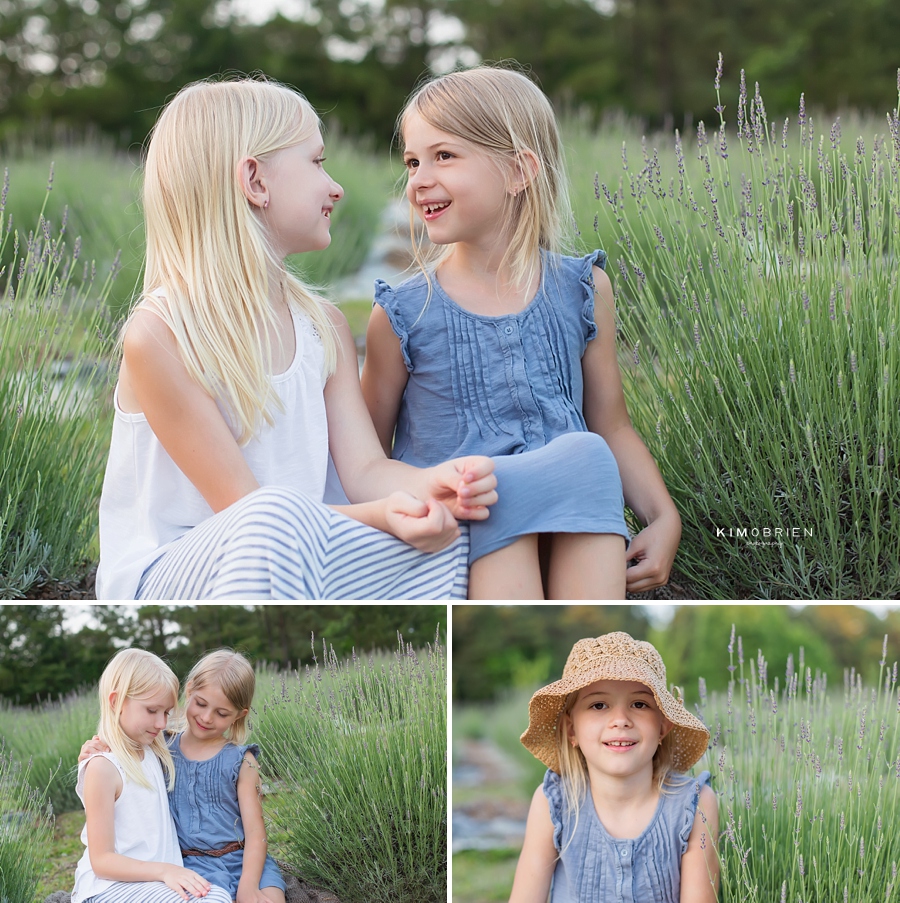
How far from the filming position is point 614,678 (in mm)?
1711

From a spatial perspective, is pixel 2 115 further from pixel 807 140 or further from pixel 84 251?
pixel 807 140

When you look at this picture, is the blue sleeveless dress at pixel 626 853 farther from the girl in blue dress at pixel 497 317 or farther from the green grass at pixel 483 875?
the green grass at pixel 483 875

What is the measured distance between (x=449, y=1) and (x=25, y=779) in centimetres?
1402

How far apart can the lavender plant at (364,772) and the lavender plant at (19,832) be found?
42 cm

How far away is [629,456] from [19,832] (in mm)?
1347

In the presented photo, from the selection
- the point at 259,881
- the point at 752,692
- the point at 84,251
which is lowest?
the point at 259,881

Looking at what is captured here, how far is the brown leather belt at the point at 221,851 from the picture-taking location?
1823 millimetres

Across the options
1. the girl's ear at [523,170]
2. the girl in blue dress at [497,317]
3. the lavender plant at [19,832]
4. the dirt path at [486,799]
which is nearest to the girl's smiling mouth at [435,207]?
the girl in blue dress at [497,317]

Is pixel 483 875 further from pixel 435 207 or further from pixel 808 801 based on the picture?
pixel 435 207

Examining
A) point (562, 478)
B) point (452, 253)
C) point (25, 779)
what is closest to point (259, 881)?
point (25, 779)

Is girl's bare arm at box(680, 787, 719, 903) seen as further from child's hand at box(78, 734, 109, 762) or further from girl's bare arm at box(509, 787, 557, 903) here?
child's hand at box(78, 734, 109, 762)

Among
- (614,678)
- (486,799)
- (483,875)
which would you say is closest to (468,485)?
(614,678)

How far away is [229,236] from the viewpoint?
76.2 inches

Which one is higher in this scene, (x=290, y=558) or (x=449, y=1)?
(x=449, y=1)
